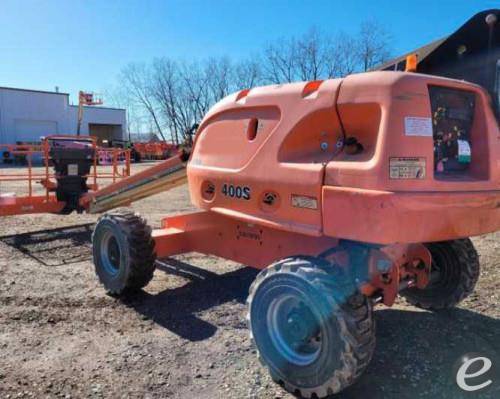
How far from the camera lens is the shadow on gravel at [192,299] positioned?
4090 mm

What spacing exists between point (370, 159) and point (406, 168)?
0.70 feet

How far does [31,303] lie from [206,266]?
6.68ft

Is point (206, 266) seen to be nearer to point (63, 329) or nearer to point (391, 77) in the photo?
point (63, 329)

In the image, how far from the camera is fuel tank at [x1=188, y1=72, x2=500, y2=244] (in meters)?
2.72

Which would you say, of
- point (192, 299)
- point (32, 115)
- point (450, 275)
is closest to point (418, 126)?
point (450, 275)

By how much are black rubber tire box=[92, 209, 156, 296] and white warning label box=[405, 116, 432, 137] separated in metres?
2.83

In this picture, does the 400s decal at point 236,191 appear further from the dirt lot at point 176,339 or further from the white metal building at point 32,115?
the white metal building at point 32,115

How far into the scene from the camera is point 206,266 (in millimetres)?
5867

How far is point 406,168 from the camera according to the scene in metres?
2.72

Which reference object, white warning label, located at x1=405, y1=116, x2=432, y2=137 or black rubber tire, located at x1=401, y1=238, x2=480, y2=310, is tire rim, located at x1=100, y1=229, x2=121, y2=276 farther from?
white warning label, located at x1=405, y1=116, x2=432, y2=137

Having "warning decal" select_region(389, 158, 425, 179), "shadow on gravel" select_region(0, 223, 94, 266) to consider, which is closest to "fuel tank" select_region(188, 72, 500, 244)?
"warning decal" select_region(389, 158, 425, 179)

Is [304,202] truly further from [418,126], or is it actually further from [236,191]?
[418,126]

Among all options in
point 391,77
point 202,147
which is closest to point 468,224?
point 391,77
